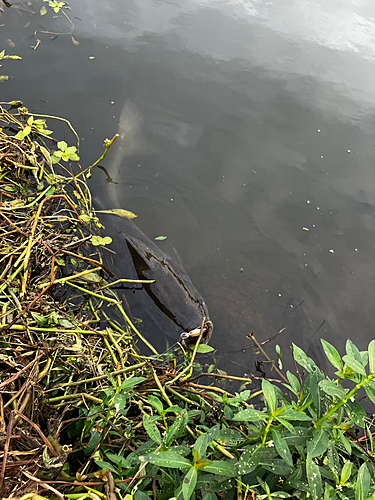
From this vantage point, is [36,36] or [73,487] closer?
[73,487]

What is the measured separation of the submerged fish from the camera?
2854mm

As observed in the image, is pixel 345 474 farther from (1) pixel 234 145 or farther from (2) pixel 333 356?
(1) pixel 234 145

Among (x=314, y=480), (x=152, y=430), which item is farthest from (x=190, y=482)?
(x=314, y=480)

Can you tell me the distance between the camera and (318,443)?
1130 mm

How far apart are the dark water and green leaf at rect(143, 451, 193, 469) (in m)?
1.75

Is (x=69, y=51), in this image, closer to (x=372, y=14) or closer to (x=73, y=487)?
(x=73, y=487)

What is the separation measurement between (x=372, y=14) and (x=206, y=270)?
25.0 feet

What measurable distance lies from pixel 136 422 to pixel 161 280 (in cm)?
149

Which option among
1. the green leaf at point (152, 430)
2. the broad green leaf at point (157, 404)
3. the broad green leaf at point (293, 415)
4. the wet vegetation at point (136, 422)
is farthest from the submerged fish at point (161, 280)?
the broad green leaf at point (293, 415)

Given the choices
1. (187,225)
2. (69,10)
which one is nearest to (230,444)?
(187,225)

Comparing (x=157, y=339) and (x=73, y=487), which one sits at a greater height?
(x=73, y=487)

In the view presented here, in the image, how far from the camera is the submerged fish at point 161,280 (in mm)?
2854

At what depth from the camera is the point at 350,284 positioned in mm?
3463

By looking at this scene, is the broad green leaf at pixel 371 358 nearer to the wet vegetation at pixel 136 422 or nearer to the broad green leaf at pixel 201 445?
the wet vegetation at pixel 136 422
